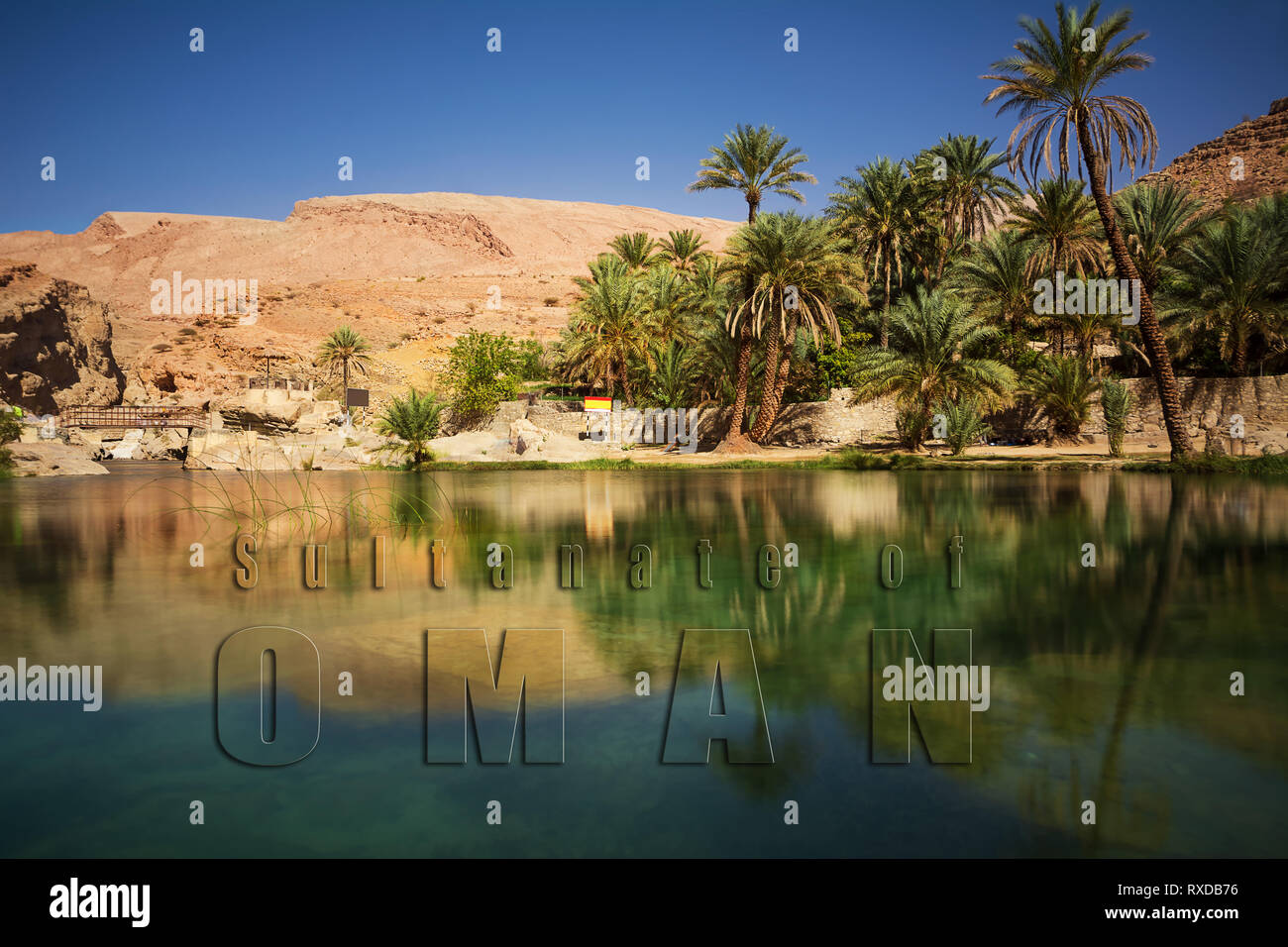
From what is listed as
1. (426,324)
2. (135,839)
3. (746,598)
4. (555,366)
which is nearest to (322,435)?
(555,366)

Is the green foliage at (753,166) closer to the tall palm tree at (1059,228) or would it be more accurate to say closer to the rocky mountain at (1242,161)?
the tall palm tree at (1059,228)

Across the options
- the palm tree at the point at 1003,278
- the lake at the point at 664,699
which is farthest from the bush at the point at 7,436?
the palm tree at the point at 1003,278

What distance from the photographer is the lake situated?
3.25 metres

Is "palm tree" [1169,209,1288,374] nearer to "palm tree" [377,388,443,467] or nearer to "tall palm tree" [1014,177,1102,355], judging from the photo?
"tall palm tree" [1014,177,1102,355]

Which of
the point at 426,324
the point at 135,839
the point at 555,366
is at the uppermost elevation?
the point at 426,324

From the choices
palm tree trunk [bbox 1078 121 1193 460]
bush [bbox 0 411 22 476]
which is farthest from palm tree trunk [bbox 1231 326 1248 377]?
bush [bbox 0 411 22 476]

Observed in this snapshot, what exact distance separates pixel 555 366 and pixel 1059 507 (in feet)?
124

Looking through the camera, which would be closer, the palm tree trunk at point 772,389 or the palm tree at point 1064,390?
the palm tree at point 1064,390

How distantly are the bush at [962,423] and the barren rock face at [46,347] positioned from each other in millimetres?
42289

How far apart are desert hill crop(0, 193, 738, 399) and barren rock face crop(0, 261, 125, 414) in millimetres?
2224

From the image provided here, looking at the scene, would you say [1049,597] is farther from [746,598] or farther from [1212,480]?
[1212,480]

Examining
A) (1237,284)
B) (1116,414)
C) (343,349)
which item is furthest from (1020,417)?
(343,349)

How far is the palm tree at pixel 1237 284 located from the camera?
2697cm

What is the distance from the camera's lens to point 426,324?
81500mm
